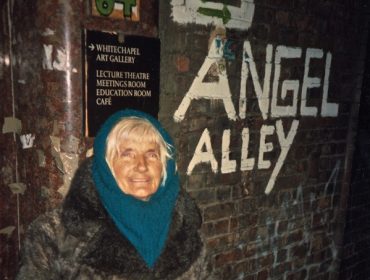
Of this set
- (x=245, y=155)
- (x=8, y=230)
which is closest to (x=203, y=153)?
(x=245, y=155)

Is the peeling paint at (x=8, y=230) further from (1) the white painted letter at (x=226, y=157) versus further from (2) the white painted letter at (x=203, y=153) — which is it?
(1) the white painted letter at (x=226, y=157)

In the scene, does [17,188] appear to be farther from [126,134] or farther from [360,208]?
[360,208]

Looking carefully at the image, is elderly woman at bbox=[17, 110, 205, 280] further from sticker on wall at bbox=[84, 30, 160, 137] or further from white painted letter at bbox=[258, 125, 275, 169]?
white painted letter at bbox=[258, 125, 275, 169]

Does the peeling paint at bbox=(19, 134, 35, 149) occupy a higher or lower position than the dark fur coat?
higher

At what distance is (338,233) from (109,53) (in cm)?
263

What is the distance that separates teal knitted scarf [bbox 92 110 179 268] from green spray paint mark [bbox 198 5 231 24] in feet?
2.69

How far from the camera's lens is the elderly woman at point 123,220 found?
4.90 ft

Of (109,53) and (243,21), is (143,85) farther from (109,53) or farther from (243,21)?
(243,21)

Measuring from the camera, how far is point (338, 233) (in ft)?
10.8

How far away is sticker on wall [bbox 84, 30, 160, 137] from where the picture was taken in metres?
1.75

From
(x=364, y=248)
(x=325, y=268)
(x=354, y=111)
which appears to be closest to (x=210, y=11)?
(x=354, y=111)

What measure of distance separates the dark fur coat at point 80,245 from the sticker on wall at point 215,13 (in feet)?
3.36

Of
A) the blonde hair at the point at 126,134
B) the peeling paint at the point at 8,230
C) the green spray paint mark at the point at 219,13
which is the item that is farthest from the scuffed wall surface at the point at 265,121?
the peeling paint at the point at 8,230

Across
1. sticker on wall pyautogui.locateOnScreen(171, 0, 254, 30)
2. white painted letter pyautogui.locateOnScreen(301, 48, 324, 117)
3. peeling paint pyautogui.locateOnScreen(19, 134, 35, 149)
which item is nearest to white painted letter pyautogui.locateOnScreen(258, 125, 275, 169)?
white painted letter pyautogui.locateOnScreen(301, 48, 324, 117)
